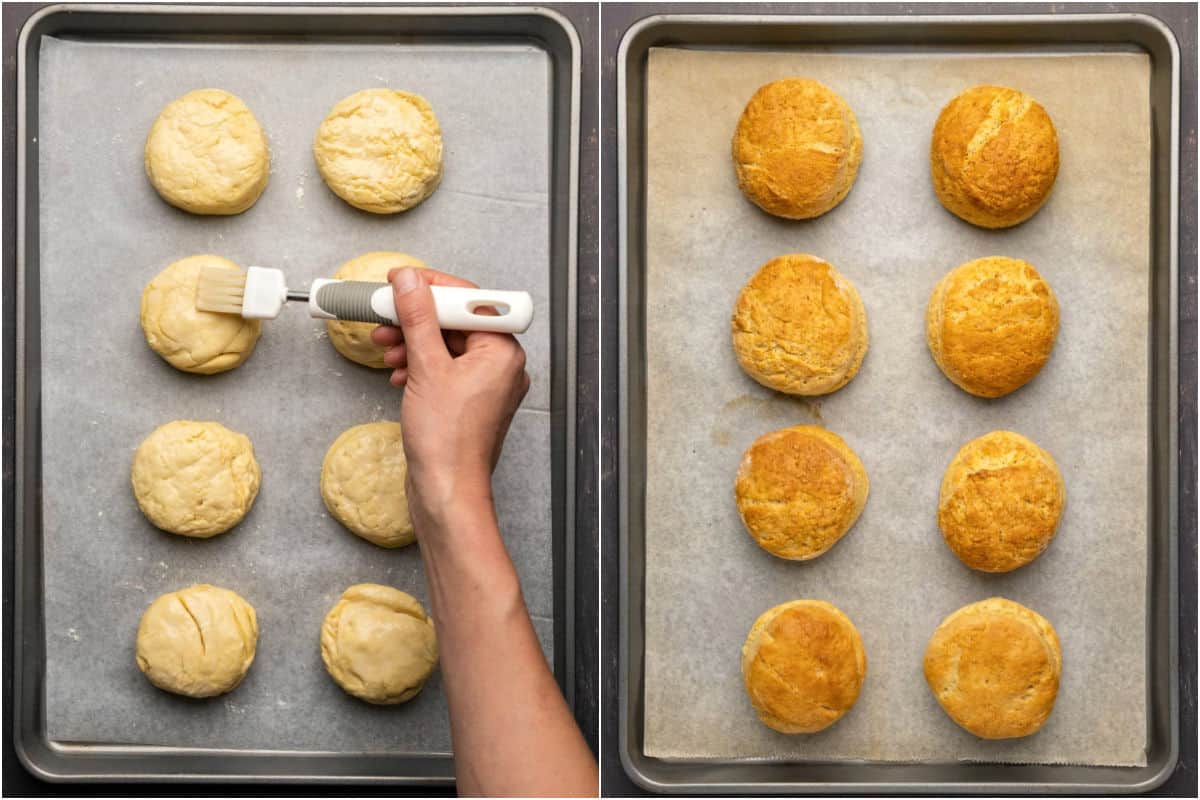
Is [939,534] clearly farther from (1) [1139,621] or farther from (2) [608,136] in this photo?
(2) [608,136]

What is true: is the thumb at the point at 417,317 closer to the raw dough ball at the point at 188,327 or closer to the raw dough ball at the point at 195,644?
the raw dough ball at the point at 188,327

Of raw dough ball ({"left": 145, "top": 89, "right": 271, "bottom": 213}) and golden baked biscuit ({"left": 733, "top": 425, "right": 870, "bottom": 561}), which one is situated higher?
raw dough ball ({"left": 145, "top": 89, "right": 271, "bottom": 213})

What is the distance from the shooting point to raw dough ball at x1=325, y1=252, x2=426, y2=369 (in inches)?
67.8

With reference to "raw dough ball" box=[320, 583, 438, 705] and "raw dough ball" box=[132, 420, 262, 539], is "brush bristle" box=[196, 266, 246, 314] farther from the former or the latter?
"raw dough ball" box=[320, 583, 438, 705]

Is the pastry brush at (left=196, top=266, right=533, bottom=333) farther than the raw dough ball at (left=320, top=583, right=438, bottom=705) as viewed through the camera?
No

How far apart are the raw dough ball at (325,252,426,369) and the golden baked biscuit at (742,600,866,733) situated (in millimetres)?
887

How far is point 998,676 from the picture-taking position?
67.9 inches

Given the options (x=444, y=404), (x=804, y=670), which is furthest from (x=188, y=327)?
(x=804, y=670)

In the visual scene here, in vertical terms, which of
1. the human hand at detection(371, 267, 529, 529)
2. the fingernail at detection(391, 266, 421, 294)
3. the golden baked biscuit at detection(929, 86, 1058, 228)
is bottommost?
the human hand at detection(371, 267, 529, 529)

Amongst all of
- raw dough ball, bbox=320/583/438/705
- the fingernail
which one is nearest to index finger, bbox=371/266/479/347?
the fingernail

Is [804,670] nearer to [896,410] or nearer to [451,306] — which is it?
[896,410]

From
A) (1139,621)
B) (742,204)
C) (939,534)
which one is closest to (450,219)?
(742,204)

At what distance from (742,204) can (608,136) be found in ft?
0.94

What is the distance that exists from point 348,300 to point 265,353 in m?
0.29
